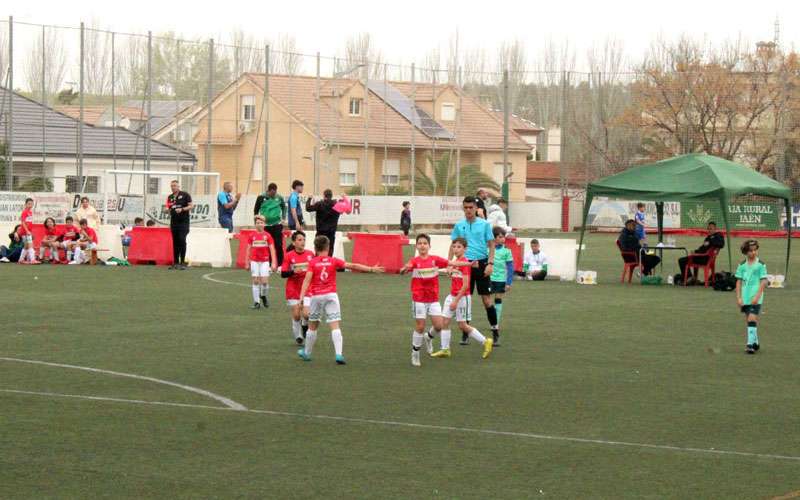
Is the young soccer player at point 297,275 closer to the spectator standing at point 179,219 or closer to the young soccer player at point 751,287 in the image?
the young soccer player at point 751,287

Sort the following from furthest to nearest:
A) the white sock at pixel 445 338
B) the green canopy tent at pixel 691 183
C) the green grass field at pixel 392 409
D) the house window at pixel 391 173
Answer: the house window at pixel 391 173, the green canopy tent at pixel 691 183, the white sock at pixel 445 338, the green grass field at pixel 392 409

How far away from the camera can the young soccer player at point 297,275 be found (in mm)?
15453

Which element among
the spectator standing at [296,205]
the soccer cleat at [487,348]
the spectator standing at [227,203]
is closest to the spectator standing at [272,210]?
the spectator standing at [296,205]

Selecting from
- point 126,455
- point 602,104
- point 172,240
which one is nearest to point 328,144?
point 602,104

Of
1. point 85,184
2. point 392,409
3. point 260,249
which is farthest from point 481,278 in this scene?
point 85,184

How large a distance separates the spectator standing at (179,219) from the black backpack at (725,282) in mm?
11357

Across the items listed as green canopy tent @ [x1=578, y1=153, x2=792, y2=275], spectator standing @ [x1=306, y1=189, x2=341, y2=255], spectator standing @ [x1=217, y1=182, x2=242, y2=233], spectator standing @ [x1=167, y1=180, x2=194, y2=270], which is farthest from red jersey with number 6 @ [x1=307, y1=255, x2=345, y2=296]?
spectator standing @ [x1=217, y1=182, x2=242, y2=233]

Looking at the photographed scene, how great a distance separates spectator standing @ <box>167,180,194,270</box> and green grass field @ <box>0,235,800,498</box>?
818 cm

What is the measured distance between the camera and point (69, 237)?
32125 mm

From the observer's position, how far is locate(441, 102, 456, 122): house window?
65.0m

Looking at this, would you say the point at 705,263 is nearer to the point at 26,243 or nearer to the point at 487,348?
the point at 487,348

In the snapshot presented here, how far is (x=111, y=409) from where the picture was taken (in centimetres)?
1109

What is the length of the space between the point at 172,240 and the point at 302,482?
22743 millimetres

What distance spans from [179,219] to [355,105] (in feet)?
110
